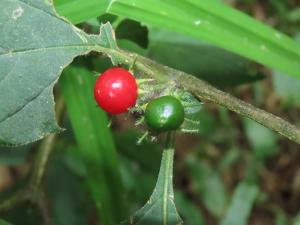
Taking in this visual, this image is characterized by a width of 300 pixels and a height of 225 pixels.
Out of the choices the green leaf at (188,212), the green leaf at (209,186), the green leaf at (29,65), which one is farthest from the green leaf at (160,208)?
the green leaf at (209,186)

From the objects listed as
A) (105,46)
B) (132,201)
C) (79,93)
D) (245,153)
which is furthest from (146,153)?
(105,46)

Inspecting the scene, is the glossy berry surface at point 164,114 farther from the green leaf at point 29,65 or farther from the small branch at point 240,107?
the green leaf at point 29,65

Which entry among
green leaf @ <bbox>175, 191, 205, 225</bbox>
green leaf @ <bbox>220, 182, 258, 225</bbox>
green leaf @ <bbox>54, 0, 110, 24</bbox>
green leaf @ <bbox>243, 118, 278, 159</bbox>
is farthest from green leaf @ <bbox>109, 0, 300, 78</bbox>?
green leaf @ <bbox>175, 191, 205, 225</bbox>

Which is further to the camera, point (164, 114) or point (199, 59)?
point (199, 59)

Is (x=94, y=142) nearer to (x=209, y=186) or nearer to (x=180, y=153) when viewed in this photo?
(x=209, y=186)

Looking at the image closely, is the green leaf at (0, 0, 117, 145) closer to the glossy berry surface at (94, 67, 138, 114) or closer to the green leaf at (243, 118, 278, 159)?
the glossy berry surface at (94, 67, 138, 114)

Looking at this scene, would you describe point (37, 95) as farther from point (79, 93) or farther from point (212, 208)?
point (212, 208)

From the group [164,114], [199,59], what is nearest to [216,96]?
[164,114]
